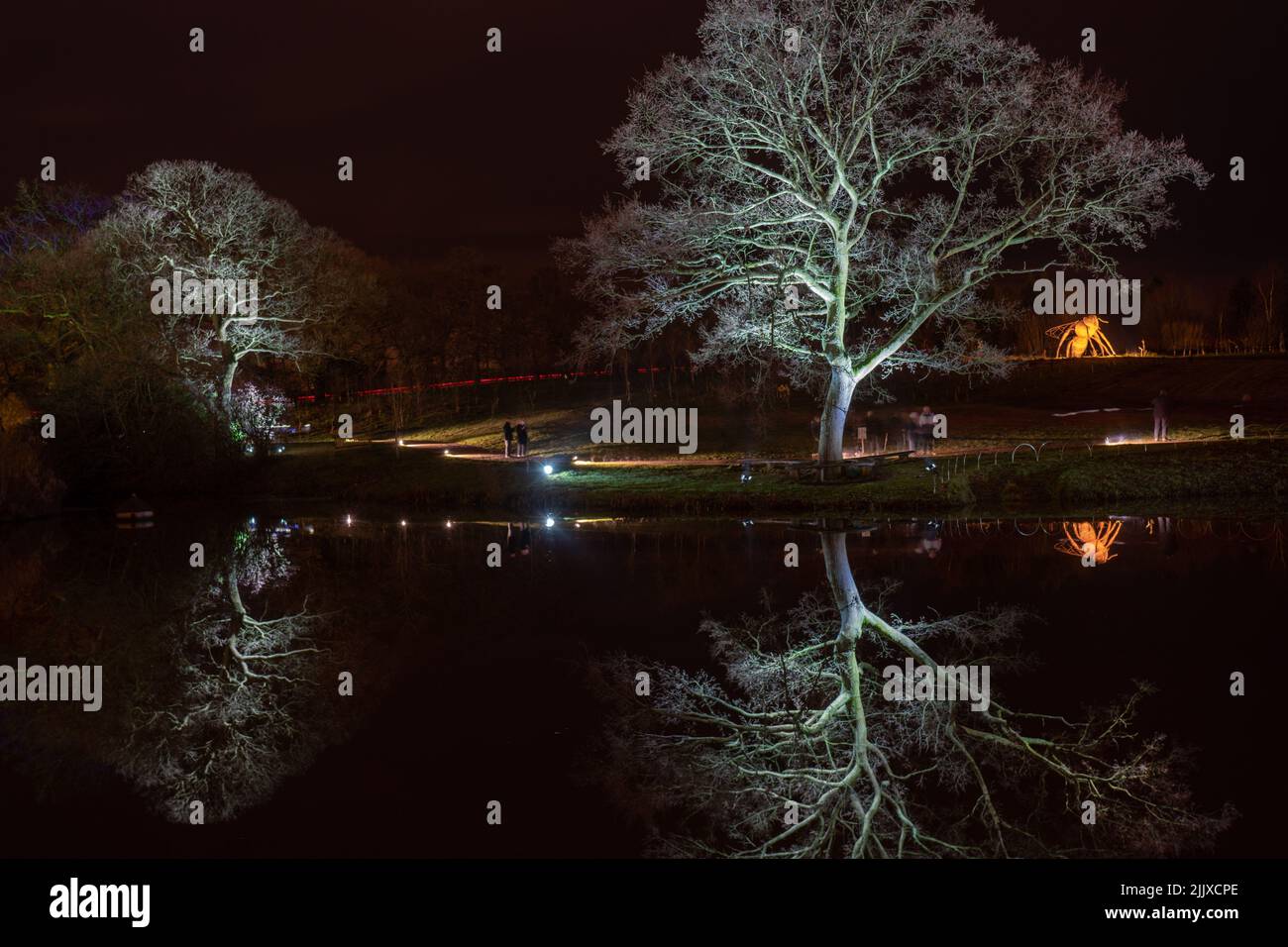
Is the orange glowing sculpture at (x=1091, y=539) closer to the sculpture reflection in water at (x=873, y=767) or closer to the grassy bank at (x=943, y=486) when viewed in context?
the grassy bank at (x=943, y=486)

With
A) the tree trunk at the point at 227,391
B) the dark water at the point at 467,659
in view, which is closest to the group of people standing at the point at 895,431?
the dark water at the point at 467,659

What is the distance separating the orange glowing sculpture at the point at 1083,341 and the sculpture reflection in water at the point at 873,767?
237 ft

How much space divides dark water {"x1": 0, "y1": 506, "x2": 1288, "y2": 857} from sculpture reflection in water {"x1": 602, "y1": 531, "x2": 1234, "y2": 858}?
438 mm

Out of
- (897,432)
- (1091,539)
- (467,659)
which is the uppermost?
(897,432)

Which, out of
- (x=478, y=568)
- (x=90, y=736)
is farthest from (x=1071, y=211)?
(x=90, y=736)

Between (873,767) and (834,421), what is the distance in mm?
24619

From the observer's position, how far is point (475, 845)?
8.86 m

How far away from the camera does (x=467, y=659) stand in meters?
15.2

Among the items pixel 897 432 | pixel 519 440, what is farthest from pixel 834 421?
pixel 897 432

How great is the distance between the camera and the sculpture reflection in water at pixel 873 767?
905 cm

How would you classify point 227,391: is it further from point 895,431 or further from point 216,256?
point 895,431

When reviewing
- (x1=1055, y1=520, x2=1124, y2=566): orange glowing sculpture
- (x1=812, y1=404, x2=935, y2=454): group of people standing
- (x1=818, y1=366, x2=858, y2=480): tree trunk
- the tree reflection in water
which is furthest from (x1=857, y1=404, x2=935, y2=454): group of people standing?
the tree reflection in water

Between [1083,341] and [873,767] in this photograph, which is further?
[1083,341]

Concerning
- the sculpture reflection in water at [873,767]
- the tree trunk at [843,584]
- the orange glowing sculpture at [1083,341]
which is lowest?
the sculpture reflection in water at [873,767]
